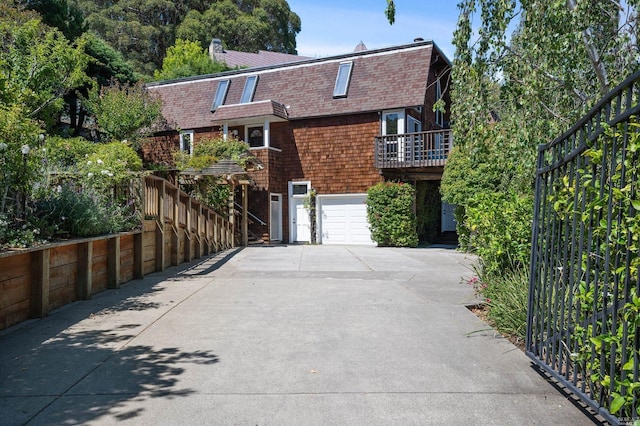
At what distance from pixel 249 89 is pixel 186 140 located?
3.76 metres

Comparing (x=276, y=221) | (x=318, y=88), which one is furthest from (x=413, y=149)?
(x=276, y=221)

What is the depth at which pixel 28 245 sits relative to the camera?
540 cm

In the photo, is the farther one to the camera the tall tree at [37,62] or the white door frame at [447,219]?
the white door frame at [447,219]

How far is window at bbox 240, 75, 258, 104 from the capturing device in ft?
70.3

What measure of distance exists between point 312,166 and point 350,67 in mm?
4414

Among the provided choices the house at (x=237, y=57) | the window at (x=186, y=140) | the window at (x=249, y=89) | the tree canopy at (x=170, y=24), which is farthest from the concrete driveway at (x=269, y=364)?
the tree canopy at (x=170, y=24)

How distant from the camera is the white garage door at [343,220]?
19703 millimetres

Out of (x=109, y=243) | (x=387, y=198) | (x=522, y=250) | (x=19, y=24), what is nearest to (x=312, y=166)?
(x=387, y=198)

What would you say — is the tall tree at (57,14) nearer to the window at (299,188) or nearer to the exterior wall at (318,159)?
the exterior wall at (318,159)

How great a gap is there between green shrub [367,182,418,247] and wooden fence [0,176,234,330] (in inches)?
276

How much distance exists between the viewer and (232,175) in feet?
57.3

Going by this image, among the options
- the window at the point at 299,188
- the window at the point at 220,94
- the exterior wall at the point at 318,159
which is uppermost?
the window at the point at 220,94

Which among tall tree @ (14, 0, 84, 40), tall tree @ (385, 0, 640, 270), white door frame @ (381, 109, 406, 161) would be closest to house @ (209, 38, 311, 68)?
tall tree @ (14, 0, 84, 40)

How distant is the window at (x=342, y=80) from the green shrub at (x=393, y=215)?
4.24 m
